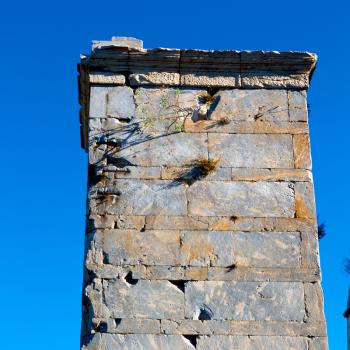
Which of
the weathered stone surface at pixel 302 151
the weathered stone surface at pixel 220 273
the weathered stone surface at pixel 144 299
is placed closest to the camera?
the weathered stone surface at pixel 144 299

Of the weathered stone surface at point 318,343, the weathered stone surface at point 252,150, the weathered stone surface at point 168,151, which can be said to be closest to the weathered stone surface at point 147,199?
the weathered stone surface at point 168,151

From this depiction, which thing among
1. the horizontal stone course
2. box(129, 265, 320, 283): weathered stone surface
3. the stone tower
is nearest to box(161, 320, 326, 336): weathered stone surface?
the stone tower

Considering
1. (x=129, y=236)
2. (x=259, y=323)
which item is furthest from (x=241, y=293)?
(x=129, y=236)

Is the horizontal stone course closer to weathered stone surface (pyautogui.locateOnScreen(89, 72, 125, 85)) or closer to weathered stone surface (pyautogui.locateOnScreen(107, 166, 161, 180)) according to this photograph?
weathered stone surface (pyautogui.locateOnScreen(107, 166, 161, 180))

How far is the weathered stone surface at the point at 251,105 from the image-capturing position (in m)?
8.06

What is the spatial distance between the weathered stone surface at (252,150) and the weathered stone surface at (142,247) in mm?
918

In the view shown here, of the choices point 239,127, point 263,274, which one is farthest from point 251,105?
point 263,274

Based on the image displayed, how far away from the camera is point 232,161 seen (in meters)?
7.84

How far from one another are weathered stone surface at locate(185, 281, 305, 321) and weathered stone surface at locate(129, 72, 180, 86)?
2.04m

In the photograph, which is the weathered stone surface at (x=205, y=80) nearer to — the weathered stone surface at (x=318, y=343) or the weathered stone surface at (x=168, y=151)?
the weathered stone surface at (x=168, y=151)

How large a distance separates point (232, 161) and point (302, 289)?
1.36m

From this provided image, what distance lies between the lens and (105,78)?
8.13m

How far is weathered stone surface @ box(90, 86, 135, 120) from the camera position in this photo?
800 centimetres

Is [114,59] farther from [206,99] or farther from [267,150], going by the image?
[267,150]
